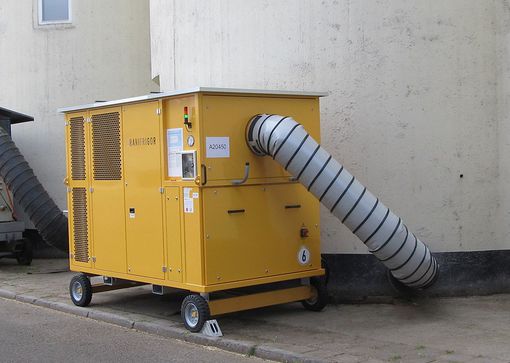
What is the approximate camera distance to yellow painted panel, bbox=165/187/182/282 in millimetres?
7797

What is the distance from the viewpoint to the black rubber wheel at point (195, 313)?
7.48 m

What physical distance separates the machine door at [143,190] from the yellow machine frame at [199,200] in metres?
0.01

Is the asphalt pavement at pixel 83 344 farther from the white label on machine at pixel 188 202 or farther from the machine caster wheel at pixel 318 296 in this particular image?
the machine caster wheel at pixel 318 296

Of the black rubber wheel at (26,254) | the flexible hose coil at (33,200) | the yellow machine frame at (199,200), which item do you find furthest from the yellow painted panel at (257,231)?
the black rubber wheel at (26,254)

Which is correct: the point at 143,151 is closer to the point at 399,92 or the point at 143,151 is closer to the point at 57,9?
the point at 399,92

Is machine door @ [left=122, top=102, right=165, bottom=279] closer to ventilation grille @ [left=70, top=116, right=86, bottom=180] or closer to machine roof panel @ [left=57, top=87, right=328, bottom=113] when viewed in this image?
machine roof panel @ [left=57, top=87, right=328, bottom=113]

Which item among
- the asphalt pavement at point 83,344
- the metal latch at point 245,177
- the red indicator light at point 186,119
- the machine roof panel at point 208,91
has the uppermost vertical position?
the machine roof panel at point 208,91

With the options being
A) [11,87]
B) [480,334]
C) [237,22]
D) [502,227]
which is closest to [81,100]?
[11,87]

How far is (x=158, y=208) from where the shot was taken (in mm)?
8086

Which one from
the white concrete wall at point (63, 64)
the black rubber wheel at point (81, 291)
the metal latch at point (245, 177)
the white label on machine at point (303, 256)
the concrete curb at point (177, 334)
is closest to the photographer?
the concrete curb at point (177, 334)

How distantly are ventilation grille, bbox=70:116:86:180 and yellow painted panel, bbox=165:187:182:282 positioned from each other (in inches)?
74.7

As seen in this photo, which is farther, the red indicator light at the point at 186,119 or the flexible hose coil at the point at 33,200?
the flexible hose coil at the point at 33,200

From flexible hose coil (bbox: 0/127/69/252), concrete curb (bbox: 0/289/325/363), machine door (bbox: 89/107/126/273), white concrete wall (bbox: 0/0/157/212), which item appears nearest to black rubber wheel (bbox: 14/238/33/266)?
flexible hose coil (bbox: 0/127/69/252)

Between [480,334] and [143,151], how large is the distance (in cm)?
428
